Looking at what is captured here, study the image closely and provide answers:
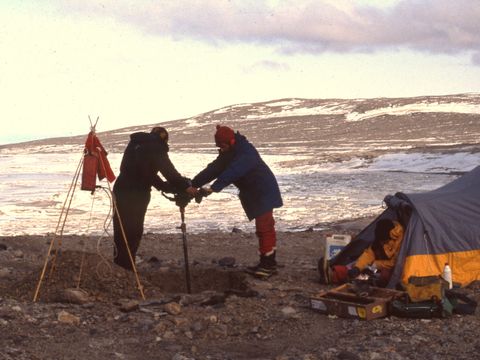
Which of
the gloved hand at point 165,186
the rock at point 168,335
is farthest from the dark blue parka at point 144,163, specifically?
the rock at point 168,335

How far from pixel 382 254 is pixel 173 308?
292cm

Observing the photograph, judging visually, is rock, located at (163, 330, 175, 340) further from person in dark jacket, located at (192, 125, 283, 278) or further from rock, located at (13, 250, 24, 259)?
rock, located at (13, 250, 24, 259)

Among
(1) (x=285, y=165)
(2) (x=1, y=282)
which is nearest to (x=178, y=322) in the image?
(2) (x=1, y=282)

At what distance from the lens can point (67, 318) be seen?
7.04m

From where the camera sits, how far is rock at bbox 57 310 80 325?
7.00m

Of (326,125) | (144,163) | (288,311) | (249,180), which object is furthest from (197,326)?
(326,125)

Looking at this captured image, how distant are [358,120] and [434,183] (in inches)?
2683

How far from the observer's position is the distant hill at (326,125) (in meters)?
71.8

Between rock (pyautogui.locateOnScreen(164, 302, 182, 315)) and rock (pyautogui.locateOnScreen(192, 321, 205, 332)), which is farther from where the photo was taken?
rock (pyautogui.locateOnScreen(164, 302, 182, 315))

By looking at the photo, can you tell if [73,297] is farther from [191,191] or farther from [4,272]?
[4,272]

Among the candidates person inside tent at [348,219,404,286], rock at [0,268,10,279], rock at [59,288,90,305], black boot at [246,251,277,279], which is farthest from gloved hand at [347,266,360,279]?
rock at [0,268,10,279]

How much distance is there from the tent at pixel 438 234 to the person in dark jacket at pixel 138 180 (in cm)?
259

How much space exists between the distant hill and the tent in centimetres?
5318

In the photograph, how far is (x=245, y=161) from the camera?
908 cm
